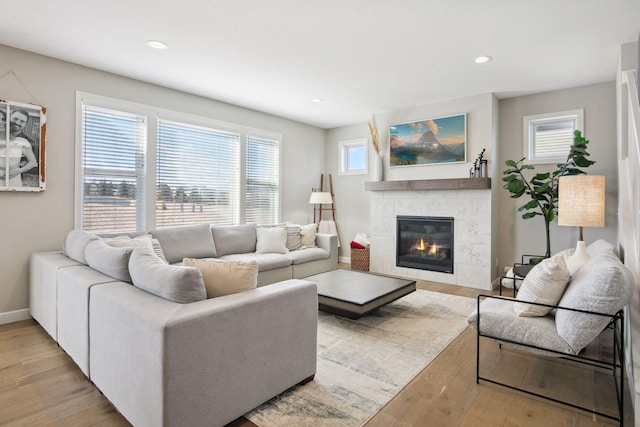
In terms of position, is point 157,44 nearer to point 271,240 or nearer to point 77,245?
point 77,245

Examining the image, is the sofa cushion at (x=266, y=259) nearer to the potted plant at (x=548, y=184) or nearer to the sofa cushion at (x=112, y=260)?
the sofa cushion at (x=112, y=260)

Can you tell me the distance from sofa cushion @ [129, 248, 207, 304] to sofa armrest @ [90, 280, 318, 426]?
2.0 inches

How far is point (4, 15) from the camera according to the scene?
2.72 meters

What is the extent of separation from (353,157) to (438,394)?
499 cm

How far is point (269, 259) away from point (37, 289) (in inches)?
89.8

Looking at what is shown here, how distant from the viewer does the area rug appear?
191 cm

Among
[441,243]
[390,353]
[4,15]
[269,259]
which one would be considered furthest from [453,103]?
[4,15]

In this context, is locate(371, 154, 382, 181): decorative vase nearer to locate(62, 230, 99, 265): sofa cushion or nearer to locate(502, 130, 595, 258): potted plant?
locate(502, 130, 595, 258): potted plant

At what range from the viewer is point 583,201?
2768mm

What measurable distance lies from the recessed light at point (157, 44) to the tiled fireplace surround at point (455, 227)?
3696 mm

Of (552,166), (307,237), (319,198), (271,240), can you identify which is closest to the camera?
(552,166)

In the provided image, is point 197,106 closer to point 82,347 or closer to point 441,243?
point 82,347

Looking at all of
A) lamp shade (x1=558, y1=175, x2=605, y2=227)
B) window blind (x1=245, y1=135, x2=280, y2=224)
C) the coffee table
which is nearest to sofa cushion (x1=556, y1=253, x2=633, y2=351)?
lamp shade (x1=558, y1=175, x2=605, y2=227)

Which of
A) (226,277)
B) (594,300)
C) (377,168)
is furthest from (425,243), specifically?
(226,277)
